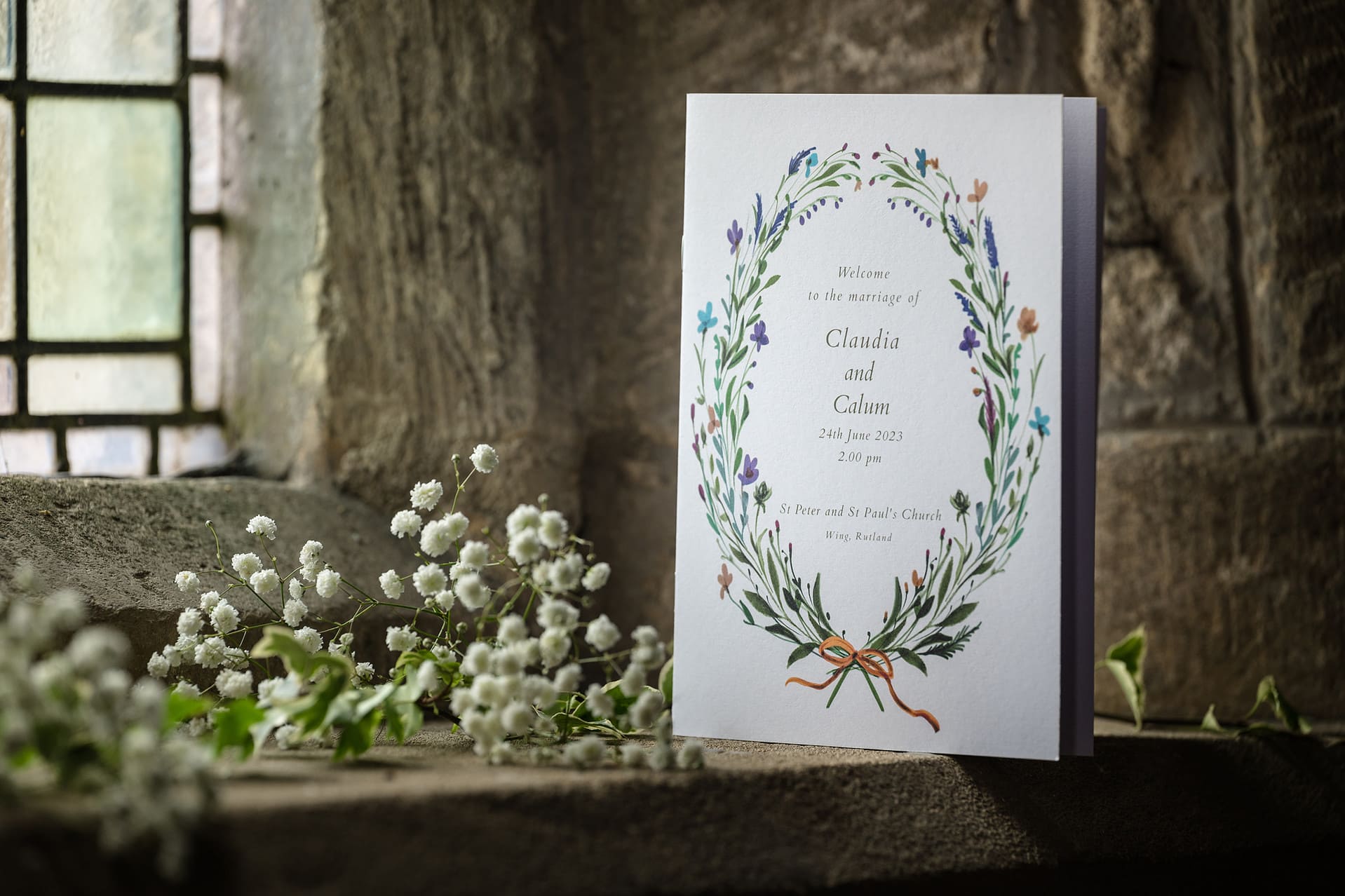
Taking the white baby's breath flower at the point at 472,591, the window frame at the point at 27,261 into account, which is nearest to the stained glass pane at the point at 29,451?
the window frame at the point at 27,261

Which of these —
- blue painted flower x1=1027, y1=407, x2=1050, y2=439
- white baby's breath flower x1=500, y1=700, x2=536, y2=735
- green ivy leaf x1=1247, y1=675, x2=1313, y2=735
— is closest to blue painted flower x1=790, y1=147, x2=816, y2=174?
blue painted flower x1=1027, y1=407, x2=1050, y2=439

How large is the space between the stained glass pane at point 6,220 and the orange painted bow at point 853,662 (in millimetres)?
957

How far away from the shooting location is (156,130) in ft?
4.13

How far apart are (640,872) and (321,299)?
Result: 0.77 metres

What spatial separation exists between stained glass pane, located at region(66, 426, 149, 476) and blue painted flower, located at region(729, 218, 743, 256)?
0.77 meters

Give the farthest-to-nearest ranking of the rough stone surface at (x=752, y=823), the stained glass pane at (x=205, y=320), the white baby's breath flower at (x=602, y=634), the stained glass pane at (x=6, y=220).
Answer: the stained glass pane at (x=205, y=320), the stained glass pane at (x=6, y=220), the white baby's breath flower at (x=602, y=634), the rough stone surface at (x=752, y=823)

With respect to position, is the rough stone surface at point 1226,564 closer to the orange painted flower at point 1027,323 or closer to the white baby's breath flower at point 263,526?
the orange painted flower at point 1027,323

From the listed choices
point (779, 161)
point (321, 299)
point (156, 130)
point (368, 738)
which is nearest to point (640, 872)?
point (368, 738)

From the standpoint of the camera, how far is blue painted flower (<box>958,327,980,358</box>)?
89 centimetres

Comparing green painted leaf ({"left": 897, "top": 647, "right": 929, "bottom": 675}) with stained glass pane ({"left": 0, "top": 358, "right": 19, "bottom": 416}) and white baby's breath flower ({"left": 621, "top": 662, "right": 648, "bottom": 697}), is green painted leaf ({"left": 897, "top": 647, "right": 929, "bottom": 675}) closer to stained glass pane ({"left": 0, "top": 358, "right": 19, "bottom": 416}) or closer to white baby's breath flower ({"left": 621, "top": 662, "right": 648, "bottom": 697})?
white baby's breath flower ({"left": 621, "top": 662, "right": 648, "bottom": 697})

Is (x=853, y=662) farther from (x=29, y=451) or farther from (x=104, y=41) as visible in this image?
(x=104, y=41)

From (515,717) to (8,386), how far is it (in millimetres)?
793

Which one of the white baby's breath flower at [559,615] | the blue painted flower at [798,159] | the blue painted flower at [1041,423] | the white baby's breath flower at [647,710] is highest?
the blue painted flower at [798,159]

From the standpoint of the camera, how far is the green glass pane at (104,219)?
3.95 feet
